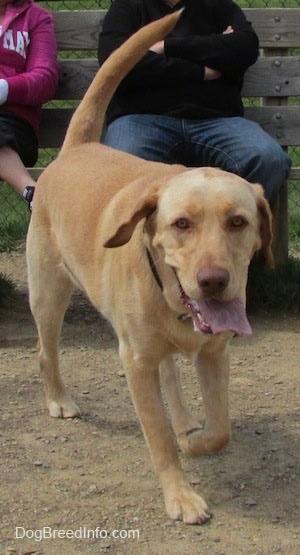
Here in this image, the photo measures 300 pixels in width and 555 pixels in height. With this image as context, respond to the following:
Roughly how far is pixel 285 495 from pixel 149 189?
1202 millimetres

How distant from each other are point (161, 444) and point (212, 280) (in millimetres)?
818

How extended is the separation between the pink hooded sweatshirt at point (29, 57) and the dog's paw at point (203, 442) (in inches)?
93.0

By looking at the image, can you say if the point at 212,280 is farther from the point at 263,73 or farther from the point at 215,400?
the point at 263,73

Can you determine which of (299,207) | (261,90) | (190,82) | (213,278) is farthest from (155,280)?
(299,207)

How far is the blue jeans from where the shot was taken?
503 cm

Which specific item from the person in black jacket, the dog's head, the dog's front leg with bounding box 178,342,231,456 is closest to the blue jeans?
the person in black jacket

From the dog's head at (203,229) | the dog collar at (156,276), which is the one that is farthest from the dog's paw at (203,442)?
the dog's head at (203,229)

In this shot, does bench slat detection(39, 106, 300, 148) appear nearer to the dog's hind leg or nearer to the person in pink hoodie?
the person in pink hoodie

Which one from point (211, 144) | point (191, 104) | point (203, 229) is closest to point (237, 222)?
point (203, 229)

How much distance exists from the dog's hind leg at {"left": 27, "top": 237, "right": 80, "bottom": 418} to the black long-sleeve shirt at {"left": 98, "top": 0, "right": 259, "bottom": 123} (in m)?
1.43

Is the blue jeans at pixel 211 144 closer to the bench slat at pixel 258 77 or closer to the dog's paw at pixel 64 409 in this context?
the bench slat at pixel 258 77

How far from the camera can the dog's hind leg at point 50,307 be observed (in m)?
4.05

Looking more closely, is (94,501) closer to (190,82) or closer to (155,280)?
(155,280)

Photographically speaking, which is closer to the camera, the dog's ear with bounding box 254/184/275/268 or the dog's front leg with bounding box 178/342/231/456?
the dog's ear with bounding box 254/184/275/268
